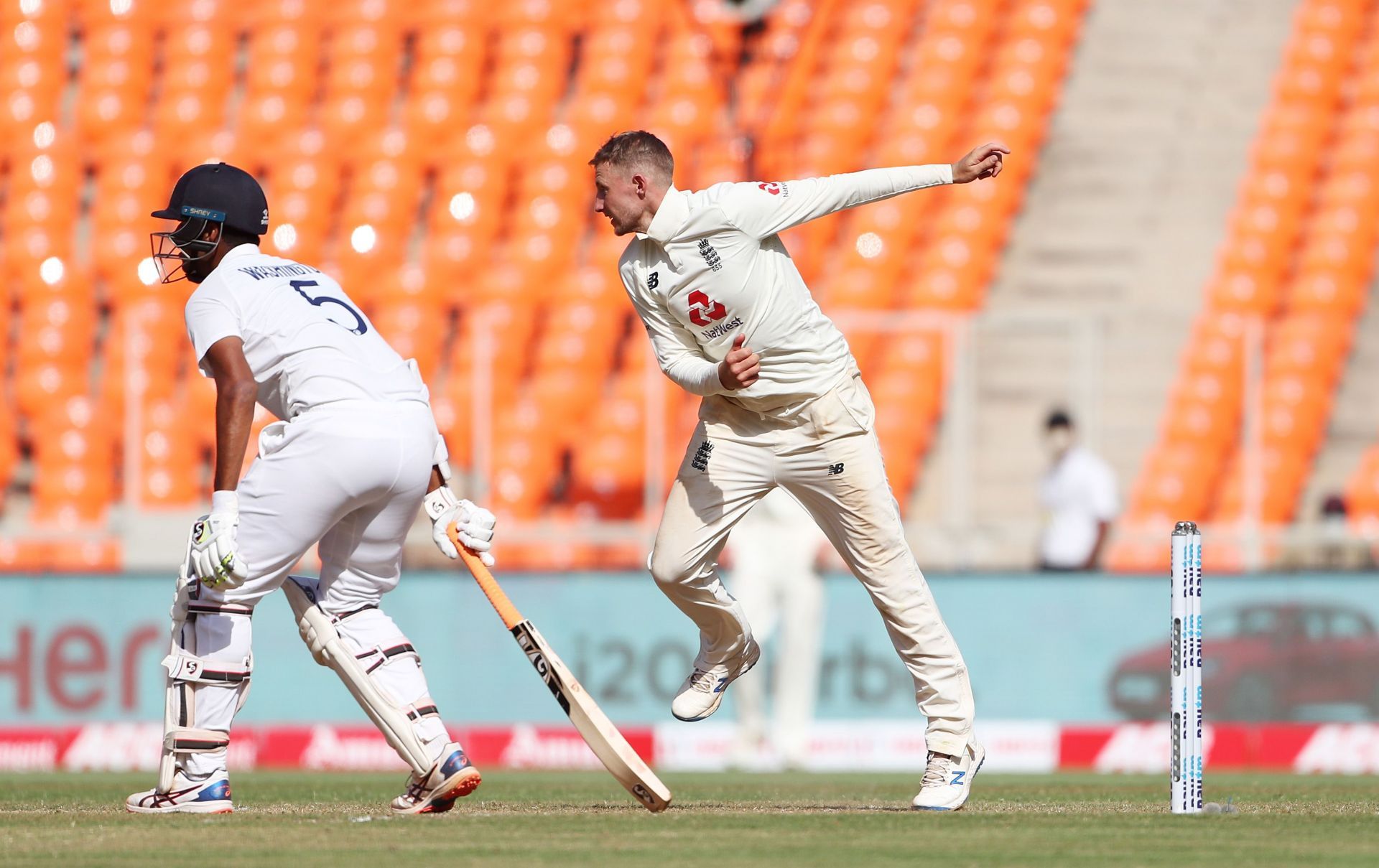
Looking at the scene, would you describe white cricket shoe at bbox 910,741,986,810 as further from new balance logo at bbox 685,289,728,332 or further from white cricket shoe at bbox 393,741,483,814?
new balance logo at bbox 685,289,728,332

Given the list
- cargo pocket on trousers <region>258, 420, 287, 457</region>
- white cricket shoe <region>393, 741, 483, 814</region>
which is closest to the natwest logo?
cargo pocket on trousers <region>258, 420, 287, 457</region>

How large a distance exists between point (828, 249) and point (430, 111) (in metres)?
4.17

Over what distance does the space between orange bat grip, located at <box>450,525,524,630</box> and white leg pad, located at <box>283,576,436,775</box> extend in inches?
13.7

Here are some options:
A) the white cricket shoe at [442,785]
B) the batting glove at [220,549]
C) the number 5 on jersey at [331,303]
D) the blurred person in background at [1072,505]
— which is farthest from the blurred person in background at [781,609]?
the batting glove at [220,549]

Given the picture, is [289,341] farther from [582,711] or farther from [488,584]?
[582,711]

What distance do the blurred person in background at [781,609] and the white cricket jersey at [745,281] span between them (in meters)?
5.37

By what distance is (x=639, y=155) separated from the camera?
22.2 feet

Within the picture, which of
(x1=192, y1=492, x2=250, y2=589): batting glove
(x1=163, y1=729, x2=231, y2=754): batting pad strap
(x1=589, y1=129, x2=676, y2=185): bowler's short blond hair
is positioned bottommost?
(x1=163, y1=729, x2=231, y2=754): batting pad strap

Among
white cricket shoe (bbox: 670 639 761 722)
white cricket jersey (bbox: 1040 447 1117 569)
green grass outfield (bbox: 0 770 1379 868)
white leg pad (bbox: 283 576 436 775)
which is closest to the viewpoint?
green grass outfield (bbox: 0 770 1379 868)

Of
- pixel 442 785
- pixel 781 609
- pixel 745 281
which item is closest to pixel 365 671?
pixel 442 785

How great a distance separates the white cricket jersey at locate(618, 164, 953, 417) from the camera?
6.76m

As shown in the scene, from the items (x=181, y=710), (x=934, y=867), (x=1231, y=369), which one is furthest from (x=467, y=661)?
(x=934, y=867)

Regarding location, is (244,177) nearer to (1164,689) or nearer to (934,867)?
(934,867)

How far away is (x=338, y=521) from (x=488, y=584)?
56 centimetres
